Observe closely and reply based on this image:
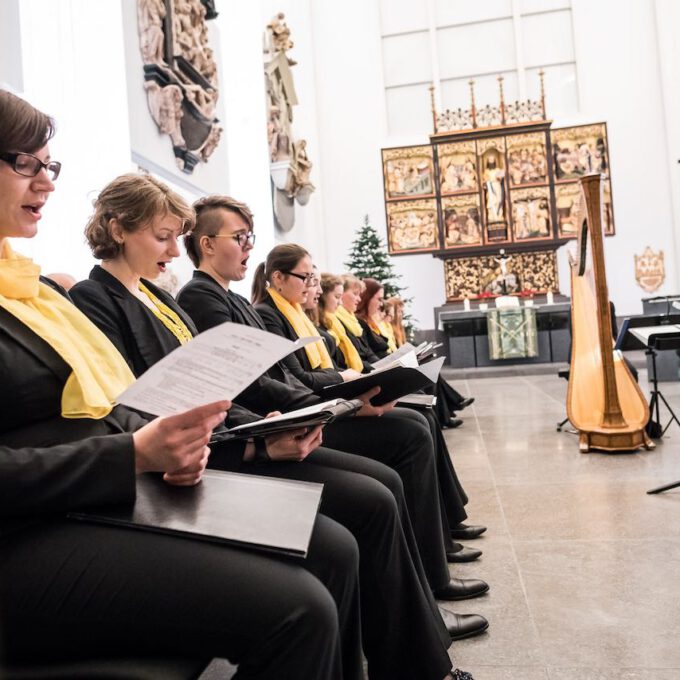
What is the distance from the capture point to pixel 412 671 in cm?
158

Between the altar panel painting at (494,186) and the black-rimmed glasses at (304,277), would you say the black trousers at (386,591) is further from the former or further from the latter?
the altar panel painting at (494,186)

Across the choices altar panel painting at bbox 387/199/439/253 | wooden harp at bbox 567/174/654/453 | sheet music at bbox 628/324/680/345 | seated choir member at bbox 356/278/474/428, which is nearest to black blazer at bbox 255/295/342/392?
sheet music at bbox 628/324/680/345

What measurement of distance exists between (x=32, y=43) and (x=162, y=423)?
3.49m

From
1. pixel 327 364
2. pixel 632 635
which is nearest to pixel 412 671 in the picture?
pixel 632 635

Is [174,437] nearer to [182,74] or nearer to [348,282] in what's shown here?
[348,282]

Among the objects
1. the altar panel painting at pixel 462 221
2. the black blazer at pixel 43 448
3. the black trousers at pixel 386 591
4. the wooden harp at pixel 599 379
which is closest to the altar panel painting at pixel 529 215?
the altar panel painting at pixel 462 221

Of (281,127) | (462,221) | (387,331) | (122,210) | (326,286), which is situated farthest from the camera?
(462,221)

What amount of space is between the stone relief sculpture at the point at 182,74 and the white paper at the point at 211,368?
4.78 meters

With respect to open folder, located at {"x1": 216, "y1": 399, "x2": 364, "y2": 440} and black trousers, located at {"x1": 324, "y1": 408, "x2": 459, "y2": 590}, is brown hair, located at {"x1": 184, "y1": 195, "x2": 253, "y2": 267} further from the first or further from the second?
open folder, located at {"x1": 216, "y1": 399, "x2": 364, "y2": 440}

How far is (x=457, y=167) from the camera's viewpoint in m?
12.7

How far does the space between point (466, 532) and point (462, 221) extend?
10.4m

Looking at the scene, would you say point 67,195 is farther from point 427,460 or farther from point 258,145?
point 258,145

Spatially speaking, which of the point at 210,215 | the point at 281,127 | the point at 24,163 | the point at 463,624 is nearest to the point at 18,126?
the point at 24,163

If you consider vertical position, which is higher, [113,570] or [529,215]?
[529,215]
